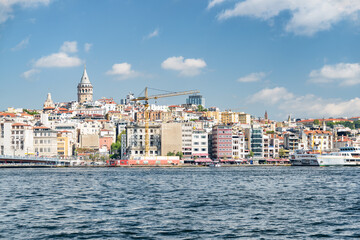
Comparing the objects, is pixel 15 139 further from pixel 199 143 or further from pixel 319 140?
pixel 319 140

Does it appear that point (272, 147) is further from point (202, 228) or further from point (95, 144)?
point (202, 228)

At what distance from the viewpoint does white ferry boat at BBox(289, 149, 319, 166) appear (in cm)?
14125

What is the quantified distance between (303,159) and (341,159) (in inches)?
421

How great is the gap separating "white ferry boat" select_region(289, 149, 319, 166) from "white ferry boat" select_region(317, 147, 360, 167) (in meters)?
2.03

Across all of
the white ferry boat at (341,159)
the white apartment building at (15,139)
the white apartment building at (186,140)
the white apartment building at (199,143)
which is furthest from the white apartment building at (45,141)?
the white ferry boat at (341,159)

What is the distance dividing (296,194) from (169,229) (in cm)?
1951

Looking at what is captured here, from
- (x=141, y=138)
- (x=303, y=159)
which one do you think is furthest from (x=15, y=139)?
(x=303, y=159)

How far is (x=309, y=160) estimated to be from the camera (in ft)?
470

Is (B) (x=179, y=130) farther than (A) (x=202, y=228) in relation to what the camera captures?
Yes

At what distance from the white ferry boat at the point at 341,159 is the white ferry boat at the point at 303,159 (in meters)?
2.03

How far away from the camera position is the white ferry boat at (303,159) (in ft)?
463

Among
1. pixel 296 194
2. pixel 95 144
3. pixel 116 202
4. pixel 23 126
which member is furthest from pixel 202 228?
pixel 95 144

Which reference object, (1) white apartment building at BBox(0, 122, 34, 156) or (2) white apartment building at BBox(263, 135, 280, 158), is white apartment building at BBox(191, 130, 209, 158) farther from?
(1) white apartment building at BBox(0, 122, 34, 156)

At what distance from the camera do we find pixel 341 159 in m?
139
